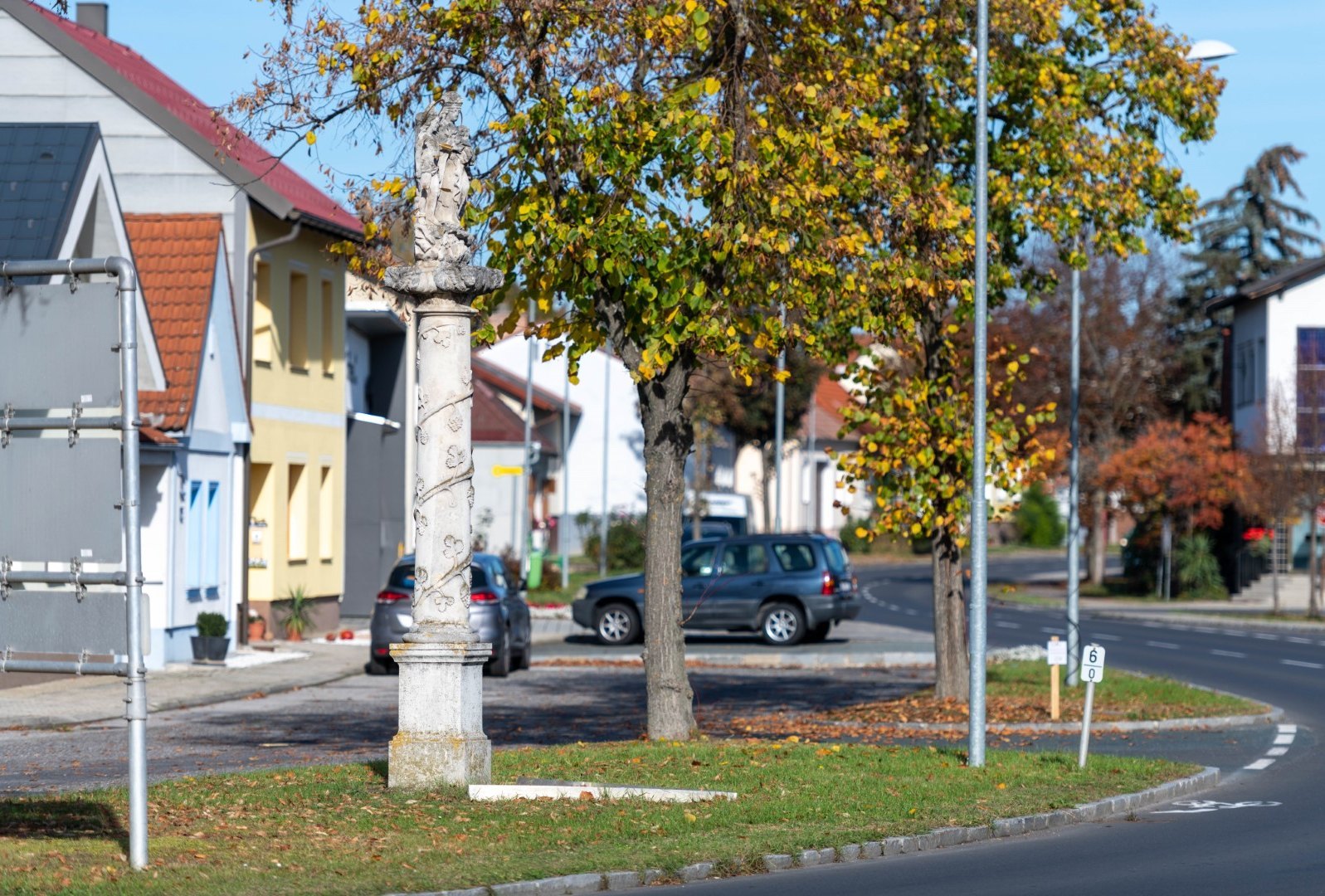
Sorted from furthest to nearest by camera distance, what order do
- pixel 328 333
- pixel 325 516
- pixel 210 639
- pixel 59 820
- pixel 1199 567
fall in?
1. pixel 1199 567
2. pixel 325 516
3. pixel 328 333
4. pixel 210 639
5. pixel 59 820

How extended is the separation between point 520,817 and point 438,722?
4.84ft

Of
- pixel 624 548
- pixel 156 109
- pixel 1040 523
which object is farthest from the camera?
pixel 1040 523

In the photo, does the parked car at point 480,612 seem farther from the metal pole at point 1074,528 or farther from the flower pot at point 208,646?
the metal pole at point 1074,528

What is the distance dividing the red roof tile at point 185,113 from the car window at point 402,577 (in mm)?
5063

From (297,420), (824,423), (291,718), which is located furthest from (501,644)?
(824,423)

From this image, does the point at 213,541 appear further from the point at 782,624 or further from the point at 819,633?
the point at 819,633

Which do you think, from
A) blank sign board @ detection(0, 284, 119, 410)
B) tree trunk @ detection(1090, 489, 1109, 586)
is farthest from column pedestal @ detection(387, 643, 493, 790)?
tree trunk @ detection(1090, 489, 1109, 586)

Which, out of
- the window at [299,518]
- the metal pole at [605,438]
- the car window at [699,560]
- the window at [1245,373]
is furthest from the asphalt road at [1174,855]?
the window at [1245,373]

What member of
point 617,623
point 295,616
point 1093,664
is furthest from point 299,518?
point 1093,664

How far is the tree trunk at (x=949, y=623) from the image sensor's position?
68.3 feet

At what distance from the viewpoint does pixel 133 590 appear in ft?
30.8

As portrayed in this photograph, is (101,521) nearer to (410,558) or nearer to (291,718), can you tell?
(291,718)

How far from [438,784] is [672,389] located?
4520 mm

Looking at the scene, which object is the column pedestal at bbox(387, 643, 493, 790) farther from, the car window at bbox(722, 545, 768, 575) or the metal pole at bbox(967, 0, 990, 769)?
the car window at bbox(722, 545, 768, 575)
